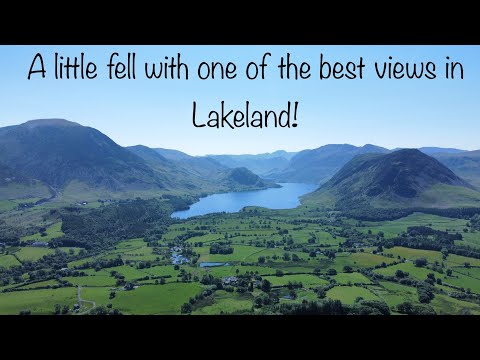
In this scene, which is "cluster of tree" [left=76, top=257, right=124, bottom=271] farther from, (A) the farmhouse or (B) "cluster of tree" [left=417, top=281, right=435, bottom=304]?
(B) "cluster of tree" [left=417, top=281, right=435, bottom=304]

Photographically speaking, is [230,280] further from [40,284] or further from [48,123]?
[48,123]

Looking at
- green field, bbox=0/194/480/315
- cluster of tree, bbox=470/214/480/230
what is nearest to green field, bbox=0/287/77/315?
green field, bbox=0/194/480/315

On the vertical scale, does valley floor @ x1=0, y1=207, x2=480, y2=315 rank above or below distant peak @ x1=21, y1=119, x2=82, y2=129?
below

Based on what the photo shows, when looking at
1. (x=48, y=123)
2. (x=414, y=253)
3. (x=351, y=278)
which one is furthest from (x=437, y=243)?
(x=48, y=123)
